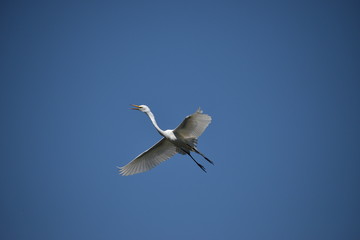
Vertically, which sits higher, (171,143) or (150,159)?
(171,143)

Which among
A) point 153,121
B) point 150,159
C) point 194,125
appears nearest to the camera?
point 194,125

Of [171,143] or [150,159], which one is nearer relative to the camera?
[171,143]

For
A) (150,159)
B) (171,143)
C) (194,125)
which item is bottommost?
(150,159)

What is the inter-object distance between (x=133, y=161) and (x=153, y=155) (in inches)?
26.6

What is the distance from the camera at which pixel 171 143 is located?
38.9ft

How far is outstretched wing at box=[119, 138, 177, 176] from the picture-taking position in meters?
12.1

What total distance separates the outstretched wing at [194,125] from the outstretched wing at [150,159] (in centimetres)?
160

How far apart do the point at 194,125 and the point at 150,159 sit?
9.39ft

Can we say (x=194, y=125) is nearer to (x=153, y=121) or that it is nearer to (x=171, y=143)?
(x=153, y=121)

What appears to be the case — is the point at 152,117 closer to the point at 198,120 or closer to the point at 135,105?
the point at 135,105

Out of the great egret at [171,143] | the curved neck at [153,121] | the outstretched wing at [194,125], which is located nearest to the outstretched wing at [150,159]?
the great egret at [171,143]

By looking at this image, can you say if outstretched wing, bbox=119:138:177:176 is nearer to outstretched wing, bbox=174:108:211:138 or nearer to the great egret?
the great egret

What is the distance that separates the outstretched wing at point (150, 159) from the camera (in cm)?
1212

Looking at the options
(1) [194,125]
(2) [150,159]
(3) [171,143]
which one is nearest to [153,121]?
(3) [171,143]
